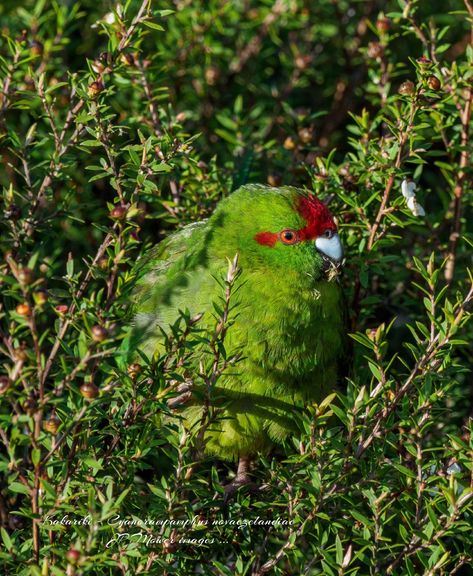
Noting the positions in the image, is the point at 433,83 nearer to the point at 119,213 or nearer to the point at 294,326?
the point at 294,326

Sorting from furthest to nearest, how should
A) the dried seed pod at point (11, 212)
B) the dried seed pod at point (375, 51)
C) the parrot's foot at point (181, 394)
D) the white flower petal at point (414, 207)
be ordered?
the dried seed pod at point (375, 51) → the white flower petal at point (414, 207) → the dried seed pod at point (11, 212) → the parrot's foot at point (181, 394)

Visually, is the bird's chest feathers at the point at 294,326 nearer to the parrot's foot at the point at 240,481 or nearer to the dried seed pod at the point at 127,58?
the parrot's foot at the point at 240,481

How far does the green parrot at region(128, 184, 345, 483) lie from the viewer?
2.27 metres

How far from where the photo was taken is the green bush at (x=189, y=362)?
1.60 metres

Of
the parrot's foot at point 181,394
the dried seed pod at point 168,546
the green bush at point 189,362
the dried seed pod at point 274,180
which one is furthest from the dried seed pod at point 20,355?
the dried seed pod at point 274,180

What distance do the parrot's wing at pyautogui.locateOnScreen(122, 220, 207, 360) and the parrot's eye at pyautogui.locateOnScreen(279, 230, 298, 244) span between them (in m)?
0.26

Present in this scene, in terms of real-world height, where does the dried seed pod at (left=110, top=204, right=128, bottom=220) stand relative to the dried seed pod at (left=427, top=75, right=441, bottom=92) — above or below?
above

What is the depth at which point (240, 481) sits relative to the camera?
223cm

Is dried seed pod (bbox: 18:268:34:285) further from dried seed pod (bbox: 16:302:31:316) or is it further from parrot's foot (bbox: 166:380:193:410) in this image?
parrot's foot (bbox: 166:380:193:410)

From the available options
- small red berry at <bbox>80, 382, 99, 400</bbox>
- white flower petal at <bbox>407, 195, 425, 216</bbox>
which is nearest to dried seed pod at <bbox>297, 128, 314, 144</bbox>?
white flower petal at <bbox>407, 195, 425, 216</bbox>

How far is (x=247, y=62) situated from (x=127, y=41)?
160cm

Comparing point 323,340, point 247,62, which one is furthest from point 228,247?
point 247,62

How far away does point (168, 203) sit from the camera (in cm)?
252

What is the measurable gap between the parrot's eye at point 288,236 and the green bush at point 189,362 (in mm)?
173
